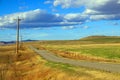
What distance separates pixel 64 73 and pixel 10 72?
1081cm

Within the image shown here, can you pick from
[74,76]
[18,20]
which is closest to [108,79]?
[74,76]

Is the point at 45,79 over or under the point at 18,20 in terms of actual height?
under

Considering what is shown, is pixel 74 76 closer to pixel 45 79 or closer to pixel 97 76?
pixel 97 76

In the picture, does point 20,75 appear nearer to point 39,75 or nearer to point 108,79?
point 39,75

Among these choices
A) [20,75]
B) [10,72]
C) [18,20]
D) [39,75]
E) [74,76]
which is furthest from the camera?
[18,20]

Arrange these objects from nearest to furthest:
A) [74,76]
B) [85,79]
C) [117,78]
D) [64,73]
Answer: [117,78]
[85,79]
[74,76]
[64,73]

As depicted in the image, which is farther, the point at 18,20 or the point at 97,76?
the point at 18,20

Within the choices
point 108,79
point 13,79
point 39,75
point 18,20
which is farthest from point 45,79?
point 18,20

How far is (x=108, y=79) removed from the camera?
20.4m

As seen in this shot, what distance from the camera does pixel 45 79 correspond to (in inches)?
1085

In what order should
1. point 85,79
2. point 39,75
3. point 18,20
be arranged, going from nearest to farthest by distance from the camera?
point 85,79 → point 39,75 → point 18,20

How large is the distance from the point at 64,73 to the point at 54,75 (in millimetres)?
1466

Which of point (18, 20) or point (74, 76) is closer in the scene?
point (74, 76)

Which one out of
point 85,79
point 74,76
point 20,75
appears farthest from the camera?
point 20,75
